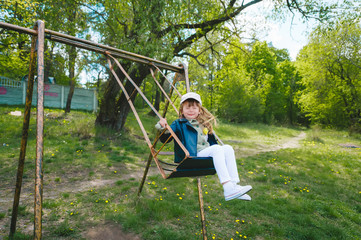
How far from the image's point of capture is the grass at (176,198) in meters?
3.34

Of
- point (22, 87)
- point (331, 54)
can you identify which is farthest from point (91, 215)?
point (331, 54)

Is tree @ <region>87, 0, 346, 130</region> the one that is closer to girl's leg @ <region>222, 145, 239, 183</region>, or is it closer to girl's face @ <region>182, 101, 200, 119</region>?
girl's face @ <region>182, 101, 200, 119</region>

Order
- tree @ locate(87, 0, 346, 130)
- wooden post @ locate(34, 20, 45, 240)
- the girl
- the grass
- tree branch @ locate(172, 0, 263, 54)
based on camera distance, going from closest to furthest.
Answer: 1. wooden post @ locate(34, 20, 45, 240)
2. the girl
3. the grass
4. tree @ locate(87, 0, 346, 130)
5. tree branch @ locate(172, 0, 263, 54)

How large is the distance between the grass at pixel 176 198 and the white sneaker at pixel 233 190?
118 centimetres

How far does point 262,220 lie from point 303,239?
64cm

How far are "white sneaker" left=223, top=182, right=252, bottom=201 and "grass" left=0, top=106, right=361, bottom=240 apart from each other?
118 centimetres

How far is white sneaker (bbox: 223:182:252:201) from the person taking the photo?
7.58ft

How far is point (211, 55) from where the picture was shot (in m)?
12.6

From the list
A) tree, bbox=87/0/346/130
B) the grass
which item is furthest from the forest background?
the grass

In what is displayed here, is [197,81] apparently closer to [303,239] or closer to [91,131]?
[91,131]

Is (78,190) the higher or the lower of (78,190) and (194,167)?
the lower

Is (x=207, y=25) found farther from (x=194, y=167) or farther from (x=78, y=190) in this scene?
(x=194, y=167)

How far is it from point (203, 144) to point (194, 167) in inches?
22.3

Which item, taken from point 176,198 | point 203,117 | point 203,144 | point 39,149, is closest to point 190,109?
point 203,117
